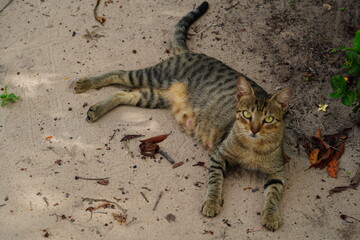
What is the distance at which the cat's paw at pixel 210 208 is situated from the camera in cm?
442

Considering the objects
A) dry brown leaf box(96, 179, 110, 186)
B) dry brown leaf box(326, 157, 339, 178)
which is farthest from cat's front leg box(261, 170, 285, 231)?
dry brown leaf box(96, 179, 110, 186)

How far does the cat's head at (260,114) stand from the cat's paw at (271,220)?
795 millimetres

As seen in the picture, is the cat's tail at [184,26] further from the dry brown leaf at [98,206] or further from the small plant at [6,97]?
the dry brown leaf at [98,206]

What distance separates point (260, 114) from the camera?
4.50 meters

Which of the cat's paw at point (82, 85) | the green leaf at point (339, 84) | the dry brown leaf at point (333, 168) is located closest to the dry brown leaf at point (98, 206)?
the cat's paw at point (82, 85)

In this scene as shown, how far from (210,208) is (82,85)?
265cm

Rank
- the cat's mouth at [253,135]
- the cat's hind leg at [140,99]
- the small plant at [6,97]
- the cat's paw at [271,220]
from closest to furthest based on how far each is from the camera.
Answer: the cat's paw at [271,220], the cat's mouth at [253,135], the small plant at [6,97], the cat's hind leg at [140,99]

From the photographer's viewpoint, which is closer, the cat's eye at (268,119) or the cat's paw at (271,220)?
the cat's paw at (271,220)

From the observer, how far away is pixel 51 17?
701 centimetres

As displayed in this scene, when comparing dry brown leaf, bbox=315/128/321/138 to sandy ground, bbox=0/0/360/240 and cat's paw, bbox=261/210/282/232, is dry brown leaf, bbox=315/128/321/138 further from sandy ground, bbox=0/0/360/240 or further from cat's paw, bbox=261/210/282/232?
cat's paw, bbox=261/210/282/232

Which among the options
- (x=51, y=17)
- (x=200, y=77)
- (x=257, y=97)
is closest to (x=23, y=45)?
(x=51, y=17)

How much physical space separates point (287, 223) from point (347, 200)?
0.79 meters

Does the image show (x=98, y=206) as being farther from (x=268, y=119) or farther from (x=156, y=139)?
(x=268, y=119)

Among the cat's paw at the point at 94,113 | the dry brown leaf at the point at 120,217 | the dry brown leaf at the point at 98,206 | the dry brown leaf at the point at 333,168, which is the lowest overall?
the dry brown leaf at the point at 333,168
